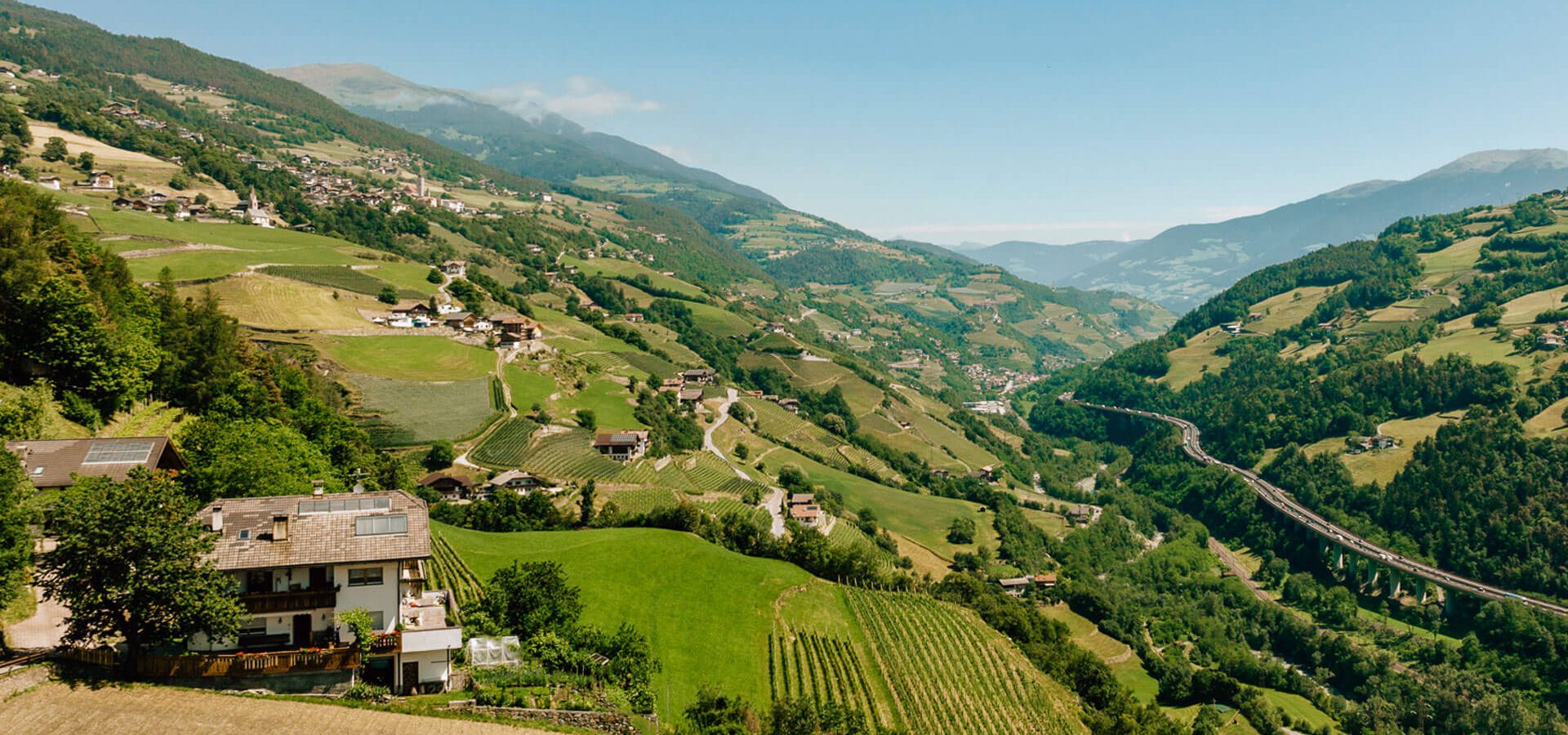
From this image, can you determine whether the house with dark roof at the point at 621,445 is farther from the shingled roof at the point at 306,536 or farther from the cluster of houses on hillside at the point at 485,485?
the shingled roof at the point at 306,536

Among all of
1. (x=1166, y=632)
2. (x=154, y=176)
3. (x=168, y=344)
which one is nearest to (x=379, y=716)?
(x=168, y=344)

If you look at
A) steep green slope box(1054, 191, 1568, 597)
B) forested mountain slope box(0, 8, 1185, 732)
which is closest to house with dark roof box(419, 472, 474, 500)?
forested mountain slope box(0, 8, 1185, 732)

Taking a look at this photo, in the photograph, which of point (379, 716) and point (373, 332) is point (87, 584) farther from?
point (373, 332)

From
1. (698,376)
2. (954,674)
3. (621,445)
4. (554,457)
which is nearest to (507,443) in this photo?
(554,457)

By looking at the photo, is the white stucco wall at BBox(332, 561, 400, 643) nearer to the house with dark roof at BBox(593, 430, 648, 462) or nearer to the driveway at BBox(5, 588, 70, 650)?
the driveway at BBox(5, 588, 70, 650)

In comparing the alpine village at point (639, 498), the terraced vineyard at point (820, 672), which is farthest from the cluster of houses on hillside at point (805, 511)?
the terraced vineyard at point (820, 672)

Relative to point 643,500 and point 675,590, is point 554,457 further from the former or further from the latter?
point 675,590

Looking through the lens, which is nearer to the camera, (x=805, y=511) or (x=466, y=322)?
(x=805, y=511)
